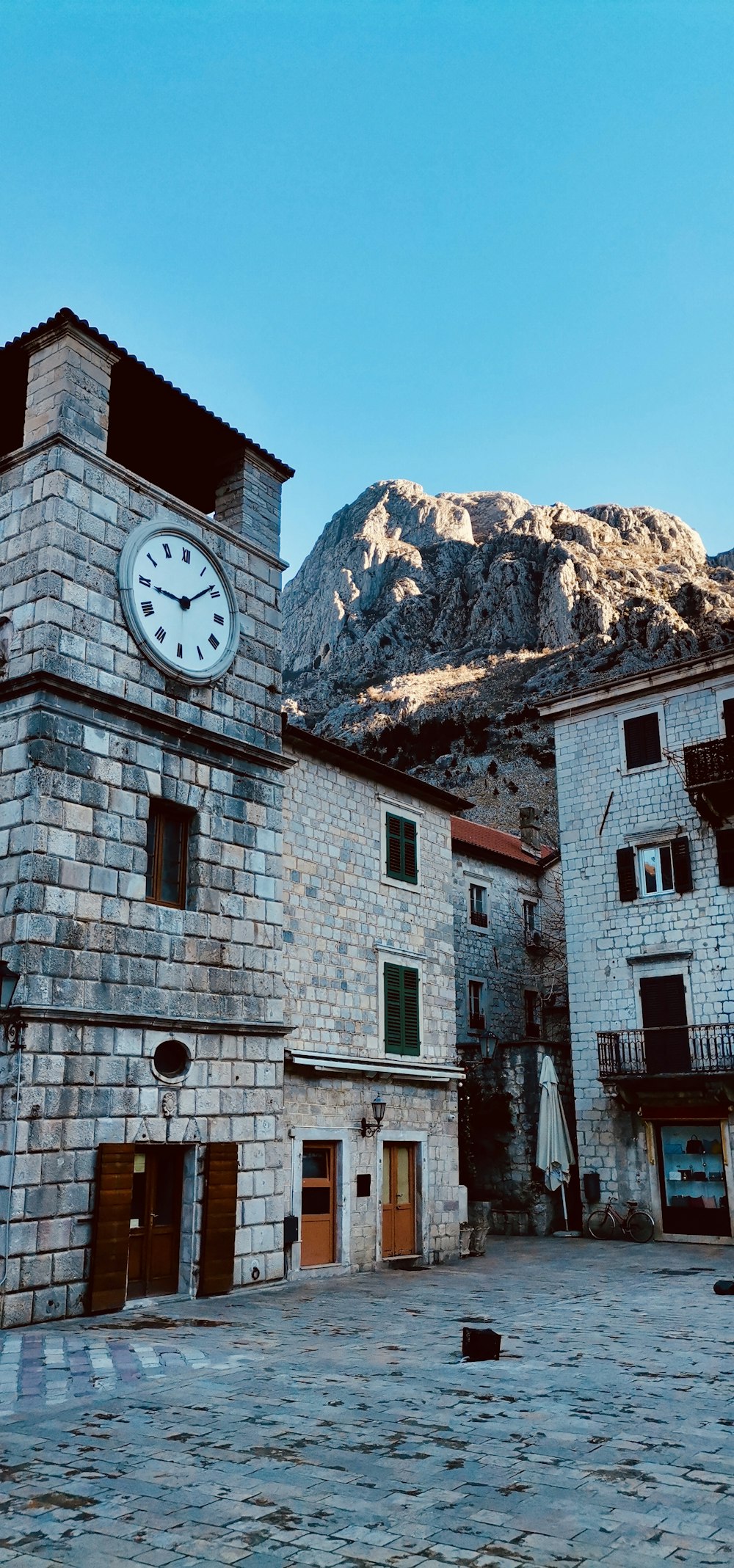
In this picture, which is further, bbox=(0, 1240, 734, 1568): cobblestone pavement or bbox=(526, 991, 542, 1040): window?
bbox=(526, 991, 542, 1040): window

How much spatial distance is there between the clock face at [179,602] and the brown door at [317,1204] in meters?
7.41

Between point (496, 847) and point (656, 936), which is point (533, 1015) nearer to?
point (496, 847)

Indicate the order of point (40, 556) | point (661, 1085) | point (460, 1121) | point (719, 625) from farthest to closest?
point (719, 625), point (460, 1121), point (661, 1085), point (40, 556)

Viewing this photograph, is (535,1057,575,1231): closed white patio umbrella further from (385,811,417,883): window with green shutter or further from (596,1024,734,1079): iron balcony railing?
(385,811,417,883): window with green shutter

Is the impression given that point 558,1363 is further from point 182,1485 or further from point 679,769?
point 679,769

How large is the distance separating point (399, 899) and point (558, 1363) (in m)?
10.7

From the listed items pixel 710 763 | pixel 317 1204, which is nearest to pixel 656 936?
pixel 710 763

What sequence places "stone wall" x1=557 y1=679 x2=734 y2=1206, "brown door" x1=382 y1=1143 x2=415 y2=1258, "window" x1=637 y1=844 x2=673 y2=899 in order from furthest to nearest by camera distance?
1. "window" x1=637 y1=844 x2=673 y2=899
2. "stone wall" x1=557 y1=679 x2=734 y2=1206
3. "brown door" x1=382 y1=1143 x2=415 y2=1258

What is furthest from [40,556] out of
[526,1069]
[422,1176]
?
[526,1069]

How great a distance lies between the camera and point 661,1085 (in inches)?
879

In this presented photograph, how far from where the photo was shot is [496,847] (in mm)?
32375

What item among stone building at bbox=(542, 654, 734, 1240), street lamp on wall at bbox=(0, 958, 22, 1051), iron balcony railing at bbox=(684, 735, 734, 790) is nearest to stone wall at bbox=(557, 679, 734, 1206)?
stone building at bbox=(542, 654, 734, 1240)

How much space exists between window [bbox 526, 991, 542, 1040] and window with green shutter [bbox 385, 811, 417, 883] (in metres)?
12.1

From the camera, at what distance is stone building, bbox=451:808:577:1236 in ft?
82.1
